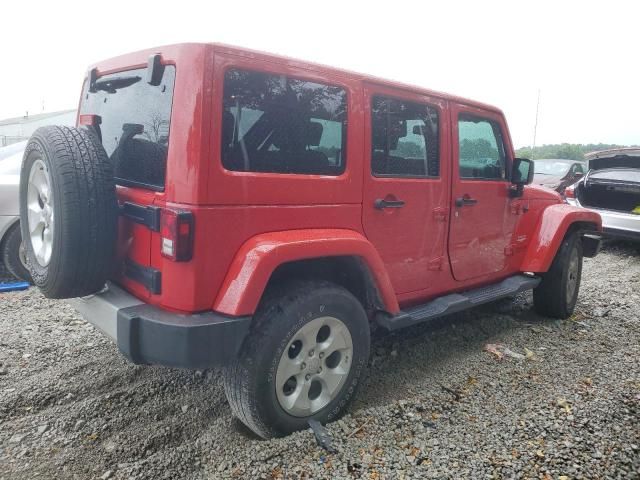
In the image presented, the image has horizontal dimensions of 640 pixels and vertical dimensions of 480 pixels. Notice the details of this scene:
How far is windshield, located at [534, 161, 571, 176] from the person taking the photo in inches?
478

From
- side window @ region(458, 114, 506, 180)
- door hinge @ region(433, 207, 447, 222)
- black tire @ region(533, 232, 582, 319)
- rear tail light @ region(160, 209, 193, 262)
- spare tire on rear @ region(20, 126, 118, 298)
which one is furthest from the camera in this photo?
black tire @ region(533, 232, 582, 319)

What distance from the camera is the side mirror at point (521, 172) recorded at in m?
3.88

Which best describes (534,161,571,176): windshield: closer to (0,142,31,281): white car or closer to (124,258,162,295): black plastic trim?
(0,142,31,281): white car

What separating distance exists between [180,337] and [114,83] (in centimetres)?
156

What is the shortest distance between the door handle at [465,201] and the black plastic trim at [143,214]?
6.90 feet

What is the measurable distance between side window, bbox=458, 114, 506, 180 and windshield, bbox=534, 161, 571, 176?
9102 mm

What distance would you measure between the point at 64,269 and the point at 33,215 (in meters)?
0.62

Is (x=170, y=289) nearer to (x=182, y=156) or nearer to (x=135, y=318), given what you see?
(x=135, y=318)

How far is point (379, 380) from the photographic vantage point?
3.23 m

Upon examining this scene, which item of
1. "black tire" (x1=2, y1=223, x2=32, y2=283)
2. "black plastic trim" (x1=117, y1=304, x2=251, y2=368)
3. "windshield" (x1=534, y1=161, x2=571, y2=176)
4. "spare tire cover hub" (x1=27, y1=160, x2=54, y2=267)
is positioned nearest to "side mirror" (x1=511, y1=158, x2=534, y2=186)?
"black plastic trim" (x1=117, y1=304, x2=251, y2=368)

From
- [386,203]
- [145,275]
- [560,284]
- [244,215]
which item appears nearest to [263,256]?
[244,215]

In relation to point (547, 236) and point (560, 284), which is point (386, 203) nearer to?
point (547, 236)

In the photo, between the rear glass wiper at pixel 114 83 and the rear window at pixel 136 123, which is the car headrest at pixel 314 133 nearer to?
the rear window at pixel 136 123

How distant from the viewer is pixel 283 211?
2.41 m
